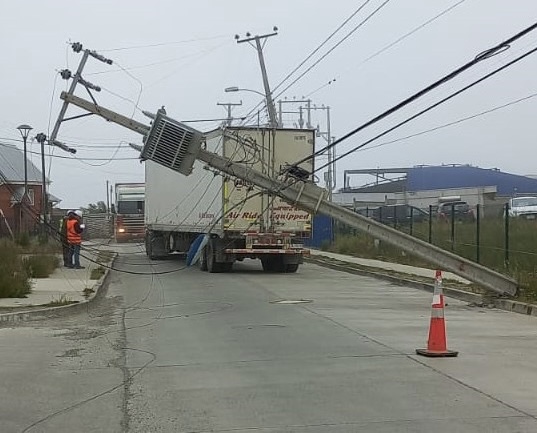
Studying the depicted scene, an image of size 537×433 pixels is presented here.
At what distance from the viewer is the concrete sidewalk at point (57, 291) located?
15.9 meters

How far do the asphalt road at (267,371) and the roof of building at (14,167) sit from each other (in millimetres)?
43762

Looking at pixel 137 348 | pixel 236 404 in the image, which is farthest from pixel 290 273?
pixel 236 404

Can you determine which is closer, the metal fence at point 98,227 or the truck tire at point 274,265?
the truck tire at point 274,265

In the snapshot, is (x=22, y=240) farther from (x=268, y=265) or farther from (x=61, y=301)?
(x=61, y=301)

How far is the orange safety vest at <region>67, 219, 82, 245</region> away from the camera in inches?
995

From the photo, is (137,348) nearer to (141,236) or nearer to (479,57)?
(479,57)

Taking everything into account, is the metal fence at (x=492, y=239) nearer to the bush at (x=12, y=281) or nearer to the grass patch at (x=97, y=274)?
the grass patch at (x=97, y=274)

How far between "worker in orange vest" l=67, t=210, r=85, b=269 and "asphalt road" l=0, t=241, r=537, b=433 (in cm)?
888

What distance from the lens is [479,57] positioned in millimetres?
11484

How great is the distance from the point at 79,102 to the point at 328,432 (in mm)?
16355

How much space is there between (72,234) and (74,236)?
0.75 feet

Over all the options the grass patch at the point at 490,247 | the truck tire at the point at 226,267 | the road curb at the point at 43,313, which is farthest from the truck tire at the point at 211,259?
the road curb at the point at 43,313

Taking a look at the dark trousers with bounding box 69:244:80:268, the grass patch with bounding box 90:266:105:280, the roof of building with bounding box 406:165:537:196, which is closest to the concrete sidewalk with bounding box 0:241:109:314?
the grass patch with bounding box 90:266:105:280

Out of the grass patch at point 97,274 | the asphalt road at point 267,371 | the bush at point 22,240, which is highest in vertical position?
the bush at point 22,240
